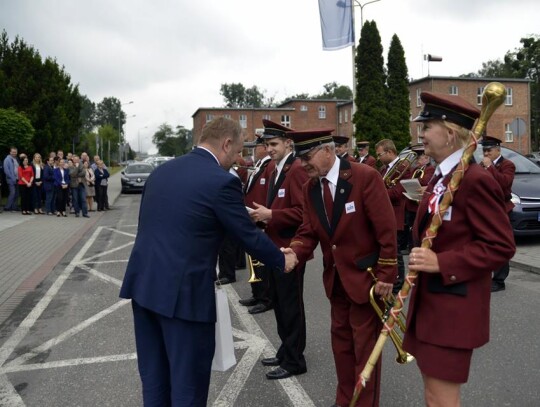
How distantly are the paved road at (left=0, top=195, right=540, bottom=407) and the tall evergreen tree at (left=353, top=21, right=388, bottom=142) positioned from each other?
85.1ft

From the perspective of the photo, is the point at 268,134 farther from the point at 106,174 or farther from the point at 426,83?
the point at 426,83

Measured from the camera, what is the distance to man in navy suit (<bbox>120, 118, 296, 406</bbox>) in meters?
2.88

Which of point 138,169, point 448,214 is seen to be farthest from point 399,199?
point 138,169

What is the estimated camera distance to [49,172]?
18.3 meters

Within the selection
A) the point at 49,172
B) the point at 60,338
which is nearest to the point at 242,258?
the point at 60,338

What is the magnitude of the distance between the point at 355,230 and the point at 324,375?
5.34 feet

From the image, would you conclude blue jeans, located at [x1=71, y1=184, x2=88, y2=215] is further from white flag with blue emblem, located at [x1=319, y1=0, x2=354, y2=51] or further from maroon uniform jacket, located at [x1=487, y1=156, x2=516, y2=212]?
maroon uniform jacket, located at [x1=487, y1=156, x2=516, y2=212]

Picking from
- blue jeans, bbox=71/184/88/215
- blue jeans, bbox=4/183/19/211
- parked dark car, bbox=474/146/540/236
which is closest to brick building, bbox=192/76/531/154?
blue jeans, bbox=4/183/19/211

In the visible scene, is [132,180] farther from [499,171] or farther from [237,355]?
[237,355]

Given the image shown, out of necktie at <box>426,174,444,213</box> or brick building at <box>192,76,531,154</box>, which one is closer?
necktie at <box>426,174,444,213</box>

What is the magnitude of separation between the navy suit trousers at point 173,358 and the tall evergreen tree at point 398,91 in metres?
35.5

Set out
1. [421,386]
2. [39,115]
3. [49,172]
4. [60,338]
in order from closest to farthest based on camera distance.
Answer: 1. [421,386]
2. [60,338]
3. [49,172]
4. [39,115]

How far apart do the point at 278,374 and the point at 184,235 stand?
7.17 feet

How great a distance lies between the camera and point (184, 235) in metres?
2.88
